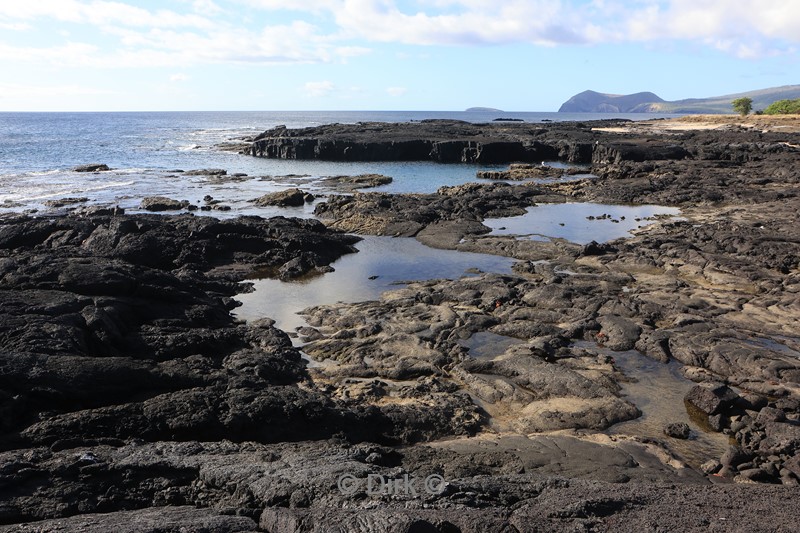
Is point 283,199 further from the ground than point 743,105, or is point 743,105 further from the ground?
point 743,105

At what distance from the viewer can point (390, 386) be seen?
14.6m

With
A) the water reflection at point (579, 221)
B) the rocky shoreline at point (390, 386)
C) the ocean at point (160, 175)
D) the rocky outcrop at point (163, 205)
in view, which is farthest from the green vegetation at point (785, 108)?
the rocky outcrop at point (163, 205)

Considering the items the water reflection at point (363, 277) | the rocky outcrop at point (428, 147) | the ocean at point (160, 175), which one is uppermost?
the rocky outcrop at point (428, 147)

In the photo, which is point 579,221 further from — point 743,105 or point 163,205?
point 743,105

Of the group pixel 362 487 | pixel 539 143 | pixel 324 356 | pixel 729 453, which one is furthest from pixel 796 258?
pixel 539 143

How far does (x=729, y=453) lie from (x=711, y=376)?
4.36 metres

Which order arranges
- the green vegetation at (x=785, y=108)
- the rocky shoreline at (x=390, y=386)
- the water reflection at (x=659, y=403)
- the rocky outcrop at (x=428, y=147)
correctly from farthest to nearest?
the green vegetation at (x=785, y=108) → the rocky outcrop at (x=428, y=147) → the water reflection at (x=659, y=403) → the rocky shoreline at (x=390, y=386)

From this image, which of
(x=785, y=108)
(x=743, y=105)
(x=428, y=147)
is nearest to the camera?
(x=428, y=147)

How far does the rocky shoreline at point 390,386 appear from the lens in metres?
7.84

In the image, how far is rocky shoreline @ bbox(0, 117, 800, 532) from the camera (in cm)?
784

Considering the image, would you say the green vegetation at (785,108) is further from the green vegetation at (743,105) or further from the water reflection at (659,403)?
the water reflection at (659,403)

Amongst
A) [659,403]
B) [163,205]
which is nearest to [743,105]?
[163,205]

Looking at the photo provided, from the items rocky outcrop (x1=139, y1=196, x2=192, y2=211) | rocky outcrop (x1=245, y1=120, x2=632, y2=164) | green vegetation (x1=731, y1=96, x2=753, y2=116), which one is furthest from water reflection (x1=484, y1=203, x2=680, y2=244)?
green vegetation (x1=731, y1=96, x2=753, y2=116)

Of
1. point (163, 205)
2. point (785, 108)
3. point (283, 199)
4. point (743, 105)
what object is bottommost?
point (163, 205)
